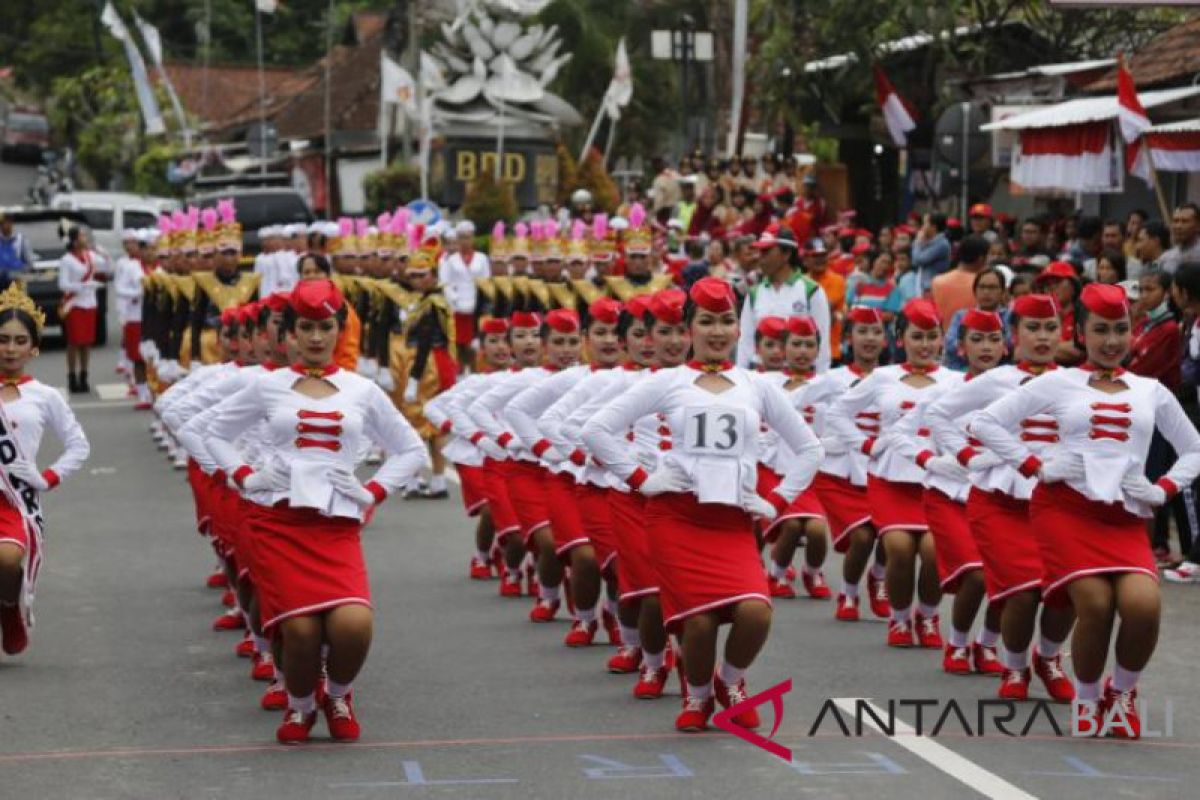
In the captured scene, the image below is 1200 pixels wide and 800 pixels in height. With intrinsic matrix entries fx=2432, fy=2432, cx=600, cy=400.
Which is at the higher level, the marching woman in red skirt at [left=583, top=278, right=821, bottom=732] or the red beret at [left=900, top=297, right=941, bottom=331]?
the red beret at [left=900, top=297, right=941, bottom=331]

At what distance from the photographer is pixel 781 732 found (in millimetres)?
10016

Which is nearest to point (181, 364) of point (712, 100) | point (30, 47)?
point (712, 100)

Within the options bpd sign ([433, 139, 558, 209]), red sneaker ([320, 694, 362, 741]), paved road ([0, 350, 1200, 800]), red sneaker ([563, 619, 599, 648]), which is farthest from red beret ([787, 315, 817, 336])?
bpd sign ([433, 139, 558, 209])

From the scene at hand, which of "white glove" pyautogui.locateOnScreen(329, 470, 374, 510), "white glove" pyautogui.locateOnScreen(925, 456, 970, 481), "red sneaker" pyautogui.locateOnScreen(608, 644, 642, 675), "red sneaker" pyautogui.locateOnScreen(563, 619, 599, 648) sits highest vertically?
"white glove" pyautogui.locateOnScreen(329, 470, 374, 510)

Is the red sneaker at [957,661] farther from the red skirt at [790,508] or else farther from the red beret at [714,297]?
the red beret at [714,297]

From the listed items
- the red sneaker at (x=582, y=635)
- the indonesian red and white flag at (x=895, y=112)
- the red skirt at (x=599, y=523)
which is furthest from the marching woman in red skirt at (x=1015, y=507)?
the indonesian red and white flag at (x=895, y=112)

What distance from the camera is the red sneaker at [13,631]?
39.0 feet

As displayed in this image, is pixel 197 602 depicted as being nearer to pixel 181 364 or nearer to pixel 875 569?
pixel 875 569

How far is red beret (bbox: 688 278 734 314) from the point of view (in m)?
10.2

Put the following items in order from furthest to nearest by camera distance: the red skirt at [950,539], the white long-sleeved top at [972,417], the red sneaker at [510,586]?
the red sneaker at [510,586] < the red skirt at [950,539] < the white long-sleeved top at [972,417]

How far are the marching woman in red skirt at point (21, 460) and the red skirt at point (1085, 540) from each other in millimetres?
4922

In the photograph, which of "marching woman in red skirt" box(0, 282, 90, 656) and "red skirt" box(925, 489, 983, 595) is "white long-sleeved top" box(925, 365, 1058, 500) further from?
"marching woman in red skirt" box(0, 282, 90, 656)

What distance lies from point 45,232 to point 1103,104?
1975 cm

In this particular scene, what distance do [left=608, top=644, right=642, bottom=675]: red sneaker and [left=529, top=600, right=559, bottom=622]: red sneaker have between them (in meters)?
1.84
